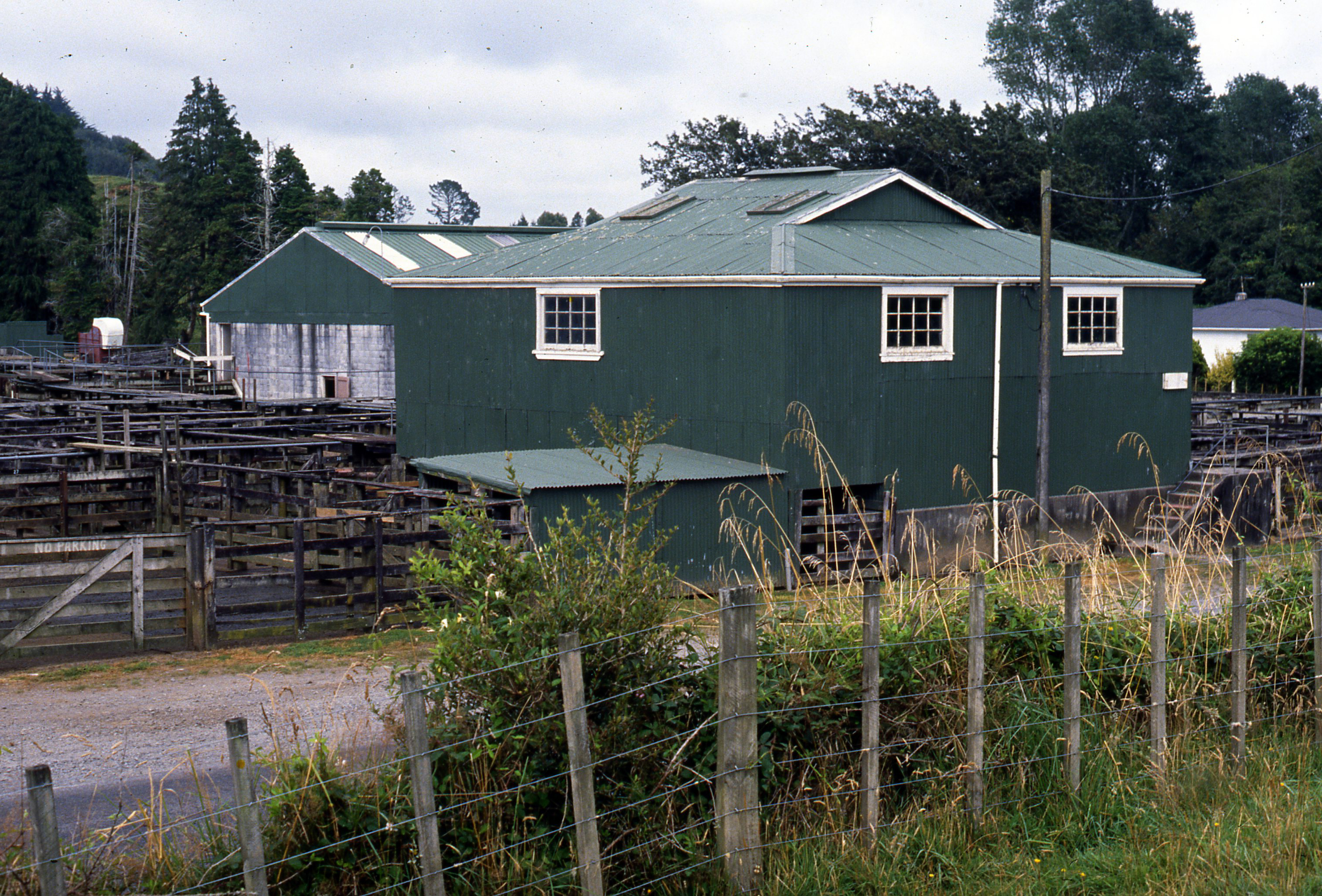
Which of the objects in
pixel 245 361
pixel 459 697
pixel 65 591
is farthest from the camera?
pixel 245 361

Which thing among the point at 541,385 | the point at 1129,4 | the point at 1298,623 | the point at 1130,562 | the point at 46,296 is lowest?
the point at 1130,562

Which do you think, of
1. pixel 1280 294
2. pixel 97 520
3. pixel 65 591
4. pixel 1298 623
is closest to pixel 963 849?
pixel 1298 623

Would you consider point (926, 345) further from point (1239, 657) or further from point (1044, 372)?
point (1239, 657)

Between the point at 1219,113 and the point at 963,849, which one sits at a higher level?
the point at 1219,113

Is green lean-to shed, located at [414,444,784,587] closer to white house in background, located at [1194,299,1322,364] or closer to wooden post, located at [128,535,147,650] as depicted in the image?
wooden post, located at [128,535,147,650]

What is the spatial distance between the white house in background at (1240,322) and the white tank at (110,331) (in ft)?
199

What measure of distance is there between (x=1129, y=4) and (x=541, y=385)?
9207 centimetres

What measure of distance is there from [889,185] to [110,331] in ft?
212

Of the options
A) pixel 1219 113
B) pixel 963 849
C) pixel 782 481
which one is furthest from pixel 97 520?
pixel 1219 113

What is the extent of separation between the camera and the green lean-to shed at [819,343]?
22.6 metres

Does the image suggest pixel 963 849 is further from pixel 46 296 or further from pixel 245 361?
pixel 46 296

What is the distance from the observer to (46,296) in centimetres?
9819

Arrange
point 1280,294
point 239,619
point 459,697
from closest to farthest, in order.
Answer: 1. point 459,697
2. point 239,619
3. point 1280,294

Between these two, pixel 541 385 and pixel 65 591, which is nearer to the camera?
pixel 65 591
